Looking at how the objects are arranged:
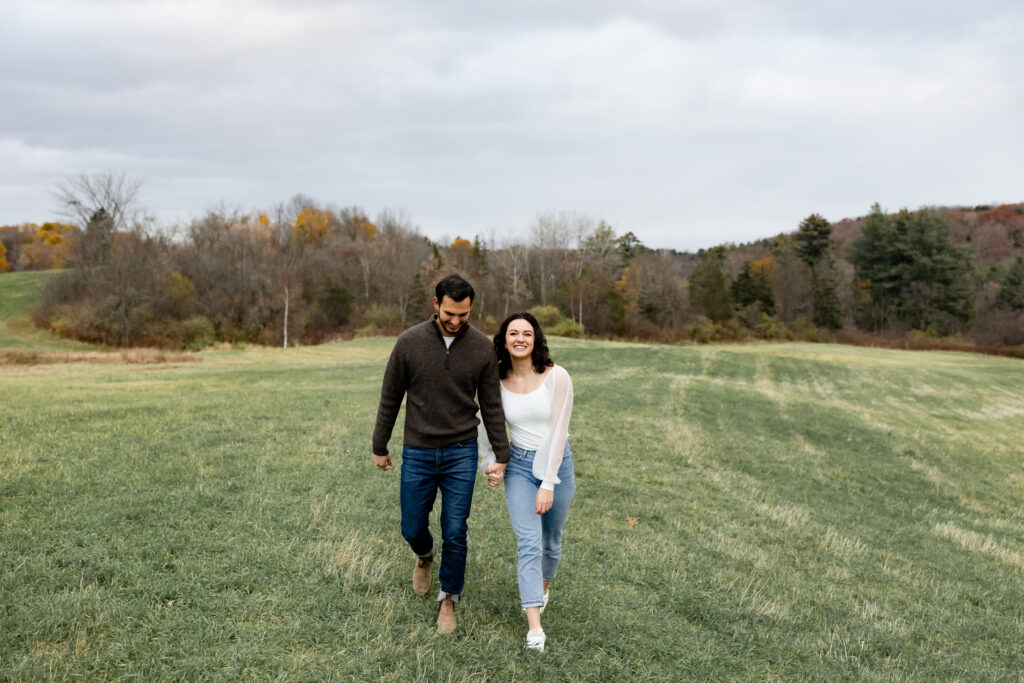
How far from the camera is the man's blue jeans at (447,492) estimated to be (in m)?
3.75

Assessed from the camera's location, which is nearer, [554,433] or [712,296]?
[554,433]

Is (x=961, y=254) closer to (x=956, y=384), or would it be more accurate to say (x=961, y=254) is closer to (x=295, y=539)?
(x=956, y=384)

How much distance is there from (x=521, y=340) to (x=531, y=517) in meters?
1.11

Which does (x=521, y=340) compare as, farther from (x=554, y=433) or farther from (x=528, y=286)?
(x=528, y=286)

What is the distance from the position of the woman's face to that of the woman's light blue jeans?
2.05 ft

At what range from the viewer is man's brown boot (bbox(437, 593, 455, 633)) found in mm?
3748

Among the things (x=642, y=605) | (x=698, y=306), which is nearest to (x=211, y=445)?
(x=642, y=605)

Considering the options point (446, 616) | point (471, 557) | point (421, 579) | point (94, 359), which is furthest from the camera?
point (94, 359)

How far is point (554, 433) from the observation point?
375cm

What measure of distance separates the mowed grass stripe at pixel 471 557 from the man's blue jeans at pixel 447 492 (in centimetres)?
42

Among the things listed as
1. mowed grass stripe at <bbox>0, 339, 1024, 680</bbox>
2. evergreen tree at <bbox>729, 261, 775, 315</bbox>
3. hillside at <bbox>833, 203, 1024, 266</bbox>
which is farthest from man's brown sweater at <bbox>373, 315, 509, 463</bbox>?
hillside at <bbox>833, 203, 1024, 266</bbox>

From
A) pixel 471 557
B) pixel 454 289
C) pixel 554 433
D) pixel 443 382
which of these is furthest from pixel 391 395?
pixel 471 557

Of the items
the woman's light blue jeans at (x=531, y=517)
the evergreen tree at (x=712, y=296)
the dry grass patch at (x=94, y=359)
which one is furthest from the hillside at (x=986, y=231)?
the woman's light blue jeans at (x=531, y=517)

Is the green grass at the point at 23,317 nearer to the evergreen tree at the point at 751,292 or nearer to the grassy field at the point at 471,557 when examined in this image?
the grassy field at the point at 471,557
